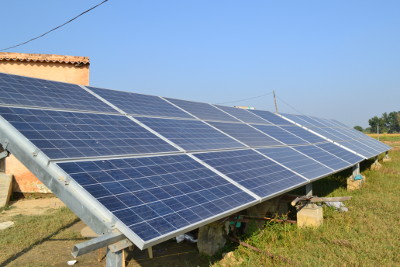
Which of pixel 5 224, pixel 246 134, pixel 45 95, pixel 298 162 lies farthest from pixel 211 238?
pixel 5 224

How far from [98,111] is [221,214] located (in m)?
3.48

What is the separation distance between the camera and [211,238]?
7.18m

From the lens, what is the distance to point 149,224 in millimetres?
3309

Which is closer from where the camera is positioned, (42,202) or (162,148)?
(162,148)

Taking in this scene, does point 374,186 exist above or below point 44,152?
below

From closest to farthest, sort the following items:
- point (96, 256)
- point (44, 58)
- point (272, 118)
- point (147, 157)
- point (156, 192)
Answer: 1. point (156, 192)
2. point (147, 157)
3. point (96, 256)
4. point (44, 58)
5. point (272, 118)

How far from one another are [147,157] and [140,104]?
3.29 m

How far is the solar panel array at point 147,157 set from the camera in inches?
143

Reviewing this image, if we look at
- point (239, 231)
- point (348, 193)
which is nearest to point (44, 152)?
point (239, 231)

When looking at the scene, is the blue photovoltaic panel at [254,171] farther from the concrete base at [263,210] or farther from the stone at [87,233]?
the stone at [87,233]

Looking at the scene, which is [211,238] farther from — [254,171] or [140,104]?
[140,104]

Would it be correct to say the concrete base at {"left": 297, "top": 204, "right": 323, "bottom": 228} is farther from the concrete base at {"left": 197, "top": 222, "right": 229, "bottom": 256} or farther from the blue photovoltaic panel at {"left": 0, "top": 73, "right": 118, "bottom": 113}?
the blue photovoltaic panel at {"left": 0, "top": 73, "right": 118, "bottom": 113}

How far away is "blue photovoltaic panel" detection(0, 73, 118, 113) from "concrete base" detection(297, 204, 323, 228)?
17.9ft

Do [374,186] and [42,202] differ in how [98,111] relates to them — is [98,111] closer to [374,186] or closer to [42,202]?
[42,202]
